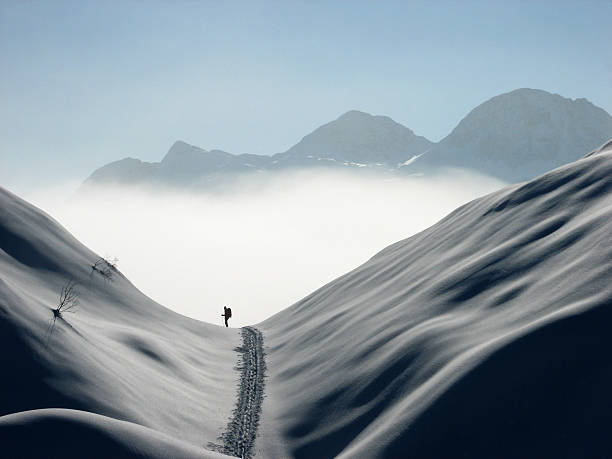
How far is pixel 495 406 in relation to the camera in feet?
48.2

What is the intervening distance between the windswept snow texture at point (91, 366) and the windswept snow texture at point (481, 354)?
3.05m

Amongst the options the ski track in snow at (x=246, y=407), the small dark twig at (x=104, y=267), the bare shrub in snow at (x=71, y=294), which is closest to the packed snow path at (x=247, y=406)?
the ski track in snow at (x=246, y=407)

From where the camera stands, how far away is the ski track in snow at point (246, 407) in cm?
1881

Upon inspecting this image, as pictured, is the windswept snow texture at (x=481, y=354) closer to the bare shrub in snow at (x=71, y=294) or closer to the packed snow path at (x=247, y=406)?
the packed snow path at (x=247, y=406)

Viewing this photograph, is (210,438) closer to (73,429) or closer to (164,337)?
(73,429)

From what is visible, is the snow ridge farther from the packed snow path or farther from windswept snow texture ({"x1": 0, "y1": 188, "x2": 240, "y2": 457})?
windswept snow texture ({"x1": 0, "y1": 188, "x2": 240, "y2": 457})

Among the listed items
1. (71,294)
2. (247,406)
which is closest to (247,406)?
(247,406)

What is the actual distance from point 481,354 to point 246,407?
1027cm

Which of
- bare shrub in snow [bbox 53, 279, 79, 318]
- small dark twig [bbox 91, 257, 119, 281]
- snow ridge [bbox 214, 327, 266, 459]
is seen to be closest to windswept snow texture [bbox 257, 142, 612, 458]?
snow ridge [bbox 214, 327, 266, 459]

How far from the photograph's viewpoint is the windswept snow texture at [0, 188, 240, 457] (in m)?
13.5

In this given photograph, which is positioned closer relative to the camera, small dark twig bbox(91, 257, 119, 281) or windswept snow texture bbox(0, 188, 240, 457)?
windswept snow texture bbox(0, 188, 240, 457)

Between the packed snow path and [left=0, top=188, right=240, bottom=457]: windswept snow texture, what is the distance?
53cm

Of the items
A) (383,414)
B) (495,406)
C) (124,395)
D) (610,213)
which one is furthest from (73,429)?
(610,213)

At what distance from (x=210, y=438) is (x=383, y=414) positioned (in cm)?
587
